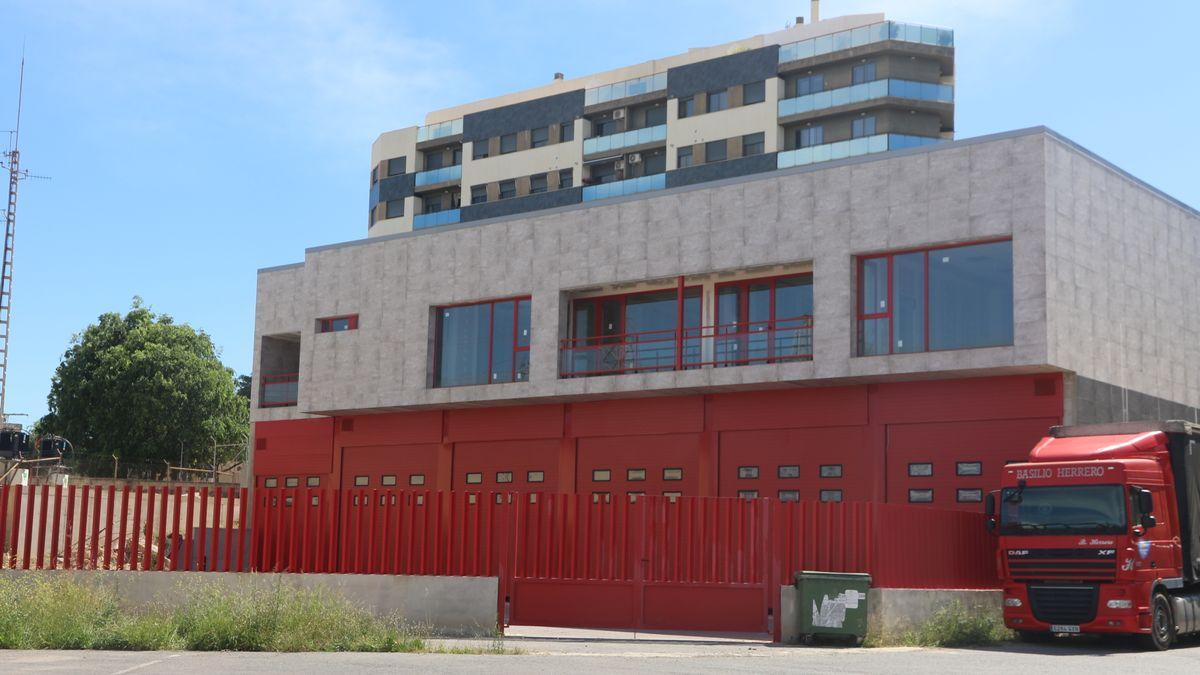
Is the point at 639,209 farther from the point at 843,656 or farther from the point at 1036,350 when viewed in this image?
the point at 843,656

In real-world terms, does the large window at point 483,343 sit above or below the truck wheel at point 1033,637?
above

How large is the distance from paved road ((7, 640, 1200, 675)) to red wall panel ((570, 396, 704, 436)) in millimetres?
12342

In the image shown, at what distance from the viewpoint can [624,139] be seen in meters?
77.9

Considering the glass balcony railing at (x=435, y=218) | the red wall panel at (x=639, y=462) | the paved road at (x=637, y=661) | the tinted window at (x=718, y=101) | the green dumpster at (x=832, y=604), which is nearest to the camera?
the paved road at (x=637, y=661)

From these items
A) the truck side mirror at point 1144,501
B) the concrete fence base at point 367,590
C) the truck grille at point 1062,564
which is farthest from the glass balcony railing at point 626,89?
the concrete fence base at point 367,590

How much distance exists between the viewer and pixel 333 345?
3744 centimetres

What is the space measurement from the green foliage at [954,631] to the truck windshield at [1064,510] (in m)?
1.52

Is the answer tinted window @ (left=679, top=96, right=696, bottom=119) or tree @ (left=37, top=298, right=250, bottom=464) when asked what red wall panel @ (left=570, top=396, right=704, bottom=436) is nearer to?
tree @ (left=37, top=298, right=250, bottom=464)

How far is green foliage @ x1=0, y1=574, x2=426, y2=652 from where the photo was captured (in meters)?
17.9

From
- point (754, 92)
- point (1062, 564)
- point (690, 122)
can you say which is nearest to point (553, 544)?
point (1062, 564)

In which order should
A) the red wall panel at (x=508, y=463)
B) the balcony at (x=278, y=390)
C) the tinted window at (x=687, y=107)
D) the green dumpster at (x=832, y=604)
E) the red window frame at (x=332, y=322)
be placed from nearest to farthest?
the green dumpster at (x=832, y=604) → the red wall panel at (x=508, y=463) → the red window frame at (x=332, y=322) → the balcony at (x=278, y=390) → the tinted window at (x=687, y=107)

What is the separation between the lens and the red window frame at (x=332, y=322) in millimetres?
37625

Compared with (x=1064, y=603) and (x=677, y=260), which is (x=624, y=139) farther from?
(x=1064, y=603)

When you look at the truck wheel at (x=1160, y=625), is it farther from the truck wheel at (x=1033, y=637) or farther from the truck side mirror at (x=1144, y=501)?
the truck wheel at (x=1033, y=637)
